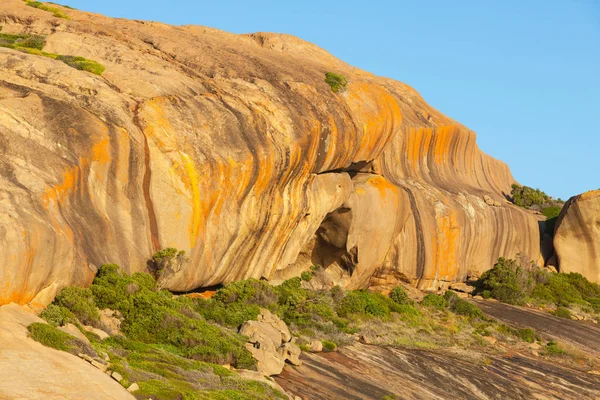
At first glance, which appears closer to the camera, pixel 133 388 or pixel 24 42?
pixel 133 388

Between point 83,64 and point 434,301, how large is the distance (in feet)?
86.0

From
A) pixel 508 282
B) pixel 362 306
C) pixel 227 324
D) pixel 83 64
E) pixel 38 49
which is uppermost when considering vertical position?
pixel 38 49

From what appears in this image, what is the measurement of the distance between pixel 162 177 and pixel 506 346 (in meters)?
22.2

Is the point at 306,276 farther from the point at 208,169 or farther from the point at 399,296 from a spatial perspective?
the point at 208,169

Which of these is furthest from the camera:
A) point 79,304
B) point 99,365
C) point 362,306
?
point 362,306

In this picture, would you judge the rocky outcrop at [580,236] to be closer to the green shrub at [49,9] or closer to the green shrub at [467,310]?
the green shrub at [467,310]

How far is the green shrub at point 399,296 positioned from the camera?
47750 millimetres

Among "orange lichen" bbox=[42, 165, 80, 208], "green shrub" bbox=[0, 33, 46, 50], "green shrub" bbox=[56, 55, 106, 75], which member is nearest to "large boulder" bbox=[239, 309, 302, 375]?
"orange lichen" bbox=[42, 165, 80, 208]

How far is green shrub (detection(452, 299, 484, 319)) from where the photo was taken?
49031 mm

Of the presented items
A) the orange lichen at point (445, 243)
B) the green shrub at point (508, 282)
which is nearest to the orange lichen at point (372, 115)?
the orange lichen at point (445, 243)

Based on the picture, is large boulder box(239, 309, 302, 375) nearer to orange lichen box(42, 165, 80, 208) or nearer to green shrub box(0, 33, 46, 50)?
orange lichen box(42, 165, 80, 208)

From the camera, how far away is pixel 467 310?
49.4 m

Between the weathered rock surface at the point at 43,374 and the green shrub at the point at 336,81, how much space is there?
26842 mm


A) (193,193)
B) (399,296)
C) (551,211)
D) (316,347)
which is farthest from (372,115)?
(551,211)
